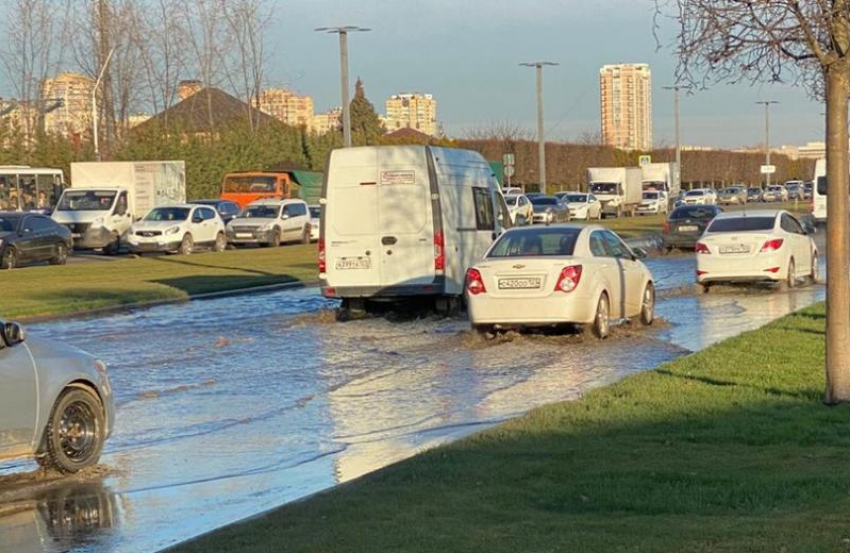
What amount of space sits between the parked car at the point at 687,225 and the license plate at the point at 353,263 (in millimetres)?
20637

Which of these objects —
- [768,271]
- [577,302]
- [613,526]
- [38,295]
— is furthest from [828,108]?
[38,295]

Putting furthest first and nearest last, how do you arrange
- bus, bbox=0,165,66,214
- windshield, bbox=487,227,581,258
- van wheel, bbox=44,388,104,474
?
bus, bbox=0,165,66,214 < windshield, bbox=487,227,581,258 < van wheel, bbox=44,388,104,474

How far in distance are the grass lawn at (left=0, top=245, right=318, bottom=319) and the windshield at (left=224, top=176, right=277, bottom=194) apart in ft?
60.6

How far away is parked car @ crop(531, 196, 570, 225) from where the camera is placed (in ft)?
203

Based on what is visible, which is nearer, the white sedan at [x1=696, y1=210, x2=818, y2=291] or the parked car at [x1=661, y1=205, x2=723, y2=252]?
the white sedan at [x1=696, y1=210, x2=818, y2=291]

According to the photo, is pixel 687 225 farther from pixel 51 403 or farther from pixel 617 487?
pixel 617 487

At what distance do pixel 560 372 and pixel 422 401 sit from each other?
2418 mm

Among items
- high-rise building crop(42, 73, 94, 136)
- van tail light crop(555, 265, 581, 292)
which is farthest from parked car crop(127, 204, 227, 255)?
van tail light crop(555, 265, 581, 292)

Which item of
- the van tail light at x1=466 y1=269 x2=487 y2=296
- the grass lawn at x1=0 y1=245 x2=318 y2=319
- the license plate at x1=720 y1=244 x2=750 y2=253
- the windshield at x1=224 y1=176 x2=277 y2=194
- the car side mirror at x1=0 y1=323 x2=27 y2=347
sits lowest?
the grass lawn at x1=0 y1=245 x2=318 y2=319

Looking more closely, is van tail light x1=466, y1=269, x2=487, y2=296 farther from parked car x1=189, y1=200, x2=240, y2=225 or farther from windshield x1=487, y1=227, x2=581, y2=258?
parked car x1=189, y1=200, x2=240, y2=225

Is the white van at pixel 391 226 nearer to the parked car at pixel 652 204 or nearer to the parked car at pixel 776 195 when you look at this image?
Answer: the parked car at pixel 652 204

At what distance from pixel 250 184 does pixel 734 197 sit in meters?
46.0

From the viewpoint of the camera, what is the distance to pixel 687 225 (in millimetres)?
41562

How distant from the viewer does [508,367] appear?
16688 mm
